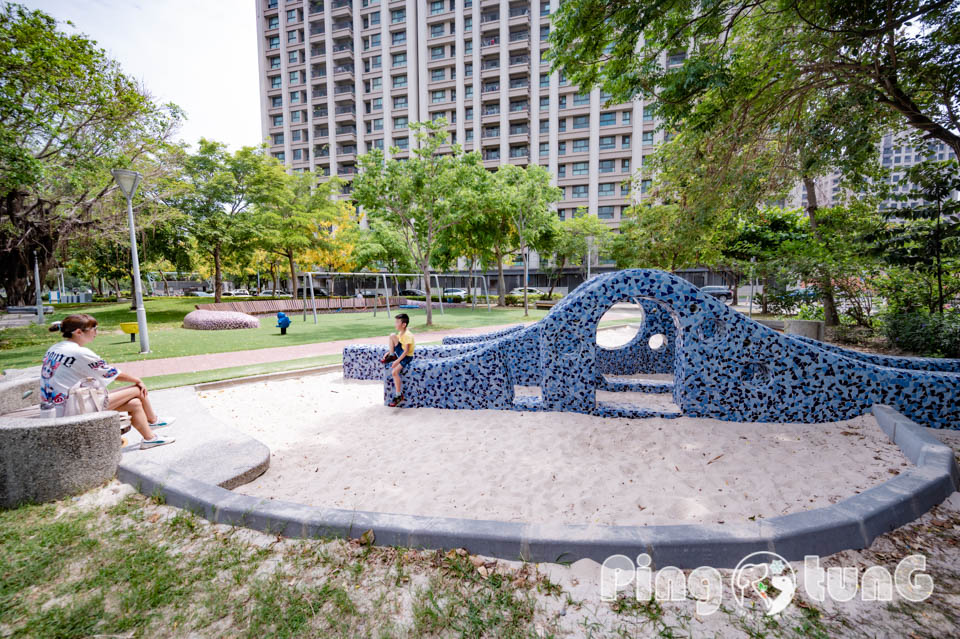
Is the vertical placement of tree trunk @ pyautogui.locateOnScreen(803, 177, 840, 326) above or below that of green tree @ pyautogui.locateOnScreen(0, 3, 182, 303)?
below

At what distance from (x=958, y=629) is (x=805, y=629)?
2.53ft

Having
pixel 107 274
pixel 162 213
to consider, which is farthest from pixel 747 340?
pixel 107 274

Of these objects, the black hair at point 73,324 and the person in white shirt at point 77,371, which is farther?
the black hair at point 73,324

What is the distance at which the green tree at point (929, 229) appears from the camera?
25.0 feet

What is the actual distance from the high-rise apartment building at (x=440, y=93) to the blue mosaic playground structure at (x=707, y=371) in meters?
43.0

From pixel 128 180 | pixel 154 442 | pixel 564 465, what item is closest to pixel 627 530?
pixel 564 465

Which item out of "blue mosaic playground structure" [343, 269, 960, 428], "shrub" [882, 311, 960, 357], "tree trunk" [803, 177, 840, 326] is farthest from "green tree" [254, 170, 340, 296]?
"shrub" [882, 311, 960, 357]

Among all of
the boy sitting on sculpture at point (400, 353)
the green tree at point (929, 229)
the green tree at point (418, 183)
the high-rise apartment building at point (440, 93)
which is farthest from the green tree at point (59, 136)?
the high-rise apartment building at point (440, 93)

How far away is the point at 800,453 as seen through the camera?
13.7ft

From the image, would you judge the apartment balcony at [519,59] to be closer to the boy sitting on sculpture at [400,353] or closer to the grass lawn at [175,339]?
the grass lawn at [175,339]

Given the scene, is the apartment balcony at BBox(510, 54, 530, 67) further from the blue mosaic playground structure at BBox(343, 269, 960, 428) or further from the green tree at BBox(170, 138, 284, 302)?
the blue mosaic playground structure at BBox(343, 269, 960, 428)

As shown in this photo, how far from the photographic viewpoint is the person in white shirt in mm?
3678

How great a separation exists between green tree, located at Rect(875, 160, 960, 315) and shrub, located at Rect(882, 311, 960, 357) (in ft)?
2.29

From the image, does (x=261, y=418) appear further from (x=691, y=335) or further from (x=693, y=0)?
(x=693, y=0)
